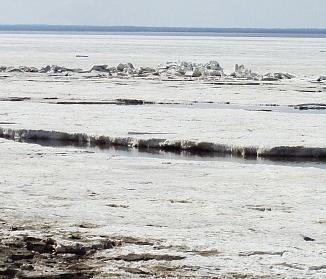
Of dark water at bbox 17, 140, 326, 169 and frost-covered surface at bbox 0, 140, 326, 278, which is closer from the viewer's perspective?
frost-covered surface at bbox 0, 140, 326, 278

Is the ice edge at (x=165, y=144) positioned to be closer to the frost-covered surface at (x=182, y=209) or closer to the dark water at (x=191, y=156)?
the dark water at (x=191, y=156)

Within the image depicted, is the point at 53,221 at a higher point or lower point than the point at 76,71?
lower

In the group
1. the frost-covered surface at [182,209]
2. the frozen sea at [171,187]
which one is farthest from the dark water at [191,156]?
the frost-covered surface at [182,209]

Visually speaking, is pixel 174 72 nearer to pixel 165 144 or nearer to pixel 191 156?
pixel 165 144

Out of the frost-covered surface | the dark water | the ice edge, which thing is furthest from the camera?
the ice edge

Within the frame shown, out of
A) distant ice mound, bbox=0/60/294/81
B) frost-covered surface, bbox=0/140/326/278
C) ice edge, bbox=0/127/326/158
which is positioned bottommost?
frost-covered surface, bbox=0/140/326/278

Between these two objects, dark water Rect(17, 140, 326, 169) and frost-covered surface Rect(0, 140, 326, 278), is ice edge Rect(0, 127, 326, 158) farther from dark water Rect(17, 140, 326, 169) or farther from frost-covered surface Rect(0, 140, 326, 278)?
frost-covered surface Rect(0, 140, 326, 278)

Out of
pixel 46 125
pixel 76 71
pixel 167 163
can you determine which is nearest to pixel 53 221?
pixel 167 163

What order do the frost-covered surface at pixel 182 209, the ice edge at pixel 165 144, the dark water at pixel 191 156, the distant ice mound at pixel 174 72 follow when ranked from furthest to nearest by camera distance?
the distant ice mound at pixel 174 72
the ice edge at pixel 165 144
the dark water at pixel 191 156
the frost-covered surface at pixel 182 209

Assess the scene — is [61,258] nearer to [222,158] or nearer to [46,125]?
[222,158]

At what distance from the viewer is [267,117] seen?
1232cm

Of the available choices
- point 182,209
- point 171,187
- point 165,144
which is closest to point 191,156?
point 165,144

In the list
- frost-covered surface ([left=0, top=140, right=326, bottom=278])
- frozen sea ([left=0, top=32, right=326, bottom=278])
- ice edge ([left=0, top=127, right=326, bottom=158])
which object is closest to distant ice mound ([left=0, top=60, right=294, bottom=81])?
frozen sea ([left=0, top=32, right=326, bottom=278])

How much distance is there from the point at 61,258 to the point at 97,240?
1.30 feet
